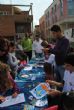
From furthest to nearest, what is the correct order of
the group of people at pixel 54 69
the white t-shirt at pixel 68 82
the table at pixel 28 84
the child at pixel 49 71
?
1. the child at pixel 49 71
2. the white t-shirt at pixel 68 82
3. the table at pixel 28 84
4. the group of people at pixel 54 69

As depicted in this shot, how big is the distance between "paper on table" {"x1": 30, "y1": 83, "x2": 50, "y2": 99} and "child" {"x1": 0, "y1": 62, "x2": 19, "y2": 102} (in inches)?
9.7

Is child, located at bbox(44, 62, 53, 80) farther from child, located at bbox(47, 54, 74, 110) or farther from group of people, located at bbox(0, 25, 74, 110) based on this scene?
child, located at bbox(47, 54, 74, 110)

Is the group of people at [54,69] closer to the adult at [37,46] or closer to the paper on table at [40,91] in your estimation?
the paper on table at [40,91]

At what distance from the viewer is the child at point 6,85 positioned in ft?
13.8

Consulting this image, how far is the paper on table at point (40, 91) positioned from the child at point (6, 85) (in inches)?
9.7

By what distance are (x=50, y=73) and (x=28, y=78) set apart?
1.36 feet

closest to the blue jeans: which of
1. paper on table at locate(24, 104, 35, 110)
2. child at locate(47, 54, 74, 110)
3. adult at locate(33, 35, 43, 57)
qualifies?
child at locate(47, 54, 74, 110)

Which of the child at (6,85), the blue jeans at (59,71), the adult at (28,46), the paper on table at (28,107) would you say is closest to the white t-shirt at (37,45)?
the adult at (28,46)

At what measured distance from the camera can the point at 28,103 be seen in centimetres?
410

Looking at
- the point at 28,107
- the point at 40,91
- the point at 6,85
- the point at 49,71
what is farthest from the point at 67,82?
the point at 49,71

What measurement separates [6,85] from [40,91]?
1.58 feet

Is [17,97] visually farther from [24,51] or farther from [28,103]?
[24,51]

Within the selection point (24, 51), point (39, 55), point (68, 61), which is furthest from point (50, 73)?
Result: point (24, 51)

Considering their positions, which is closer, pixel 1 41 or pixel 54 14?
pixel 1 41
